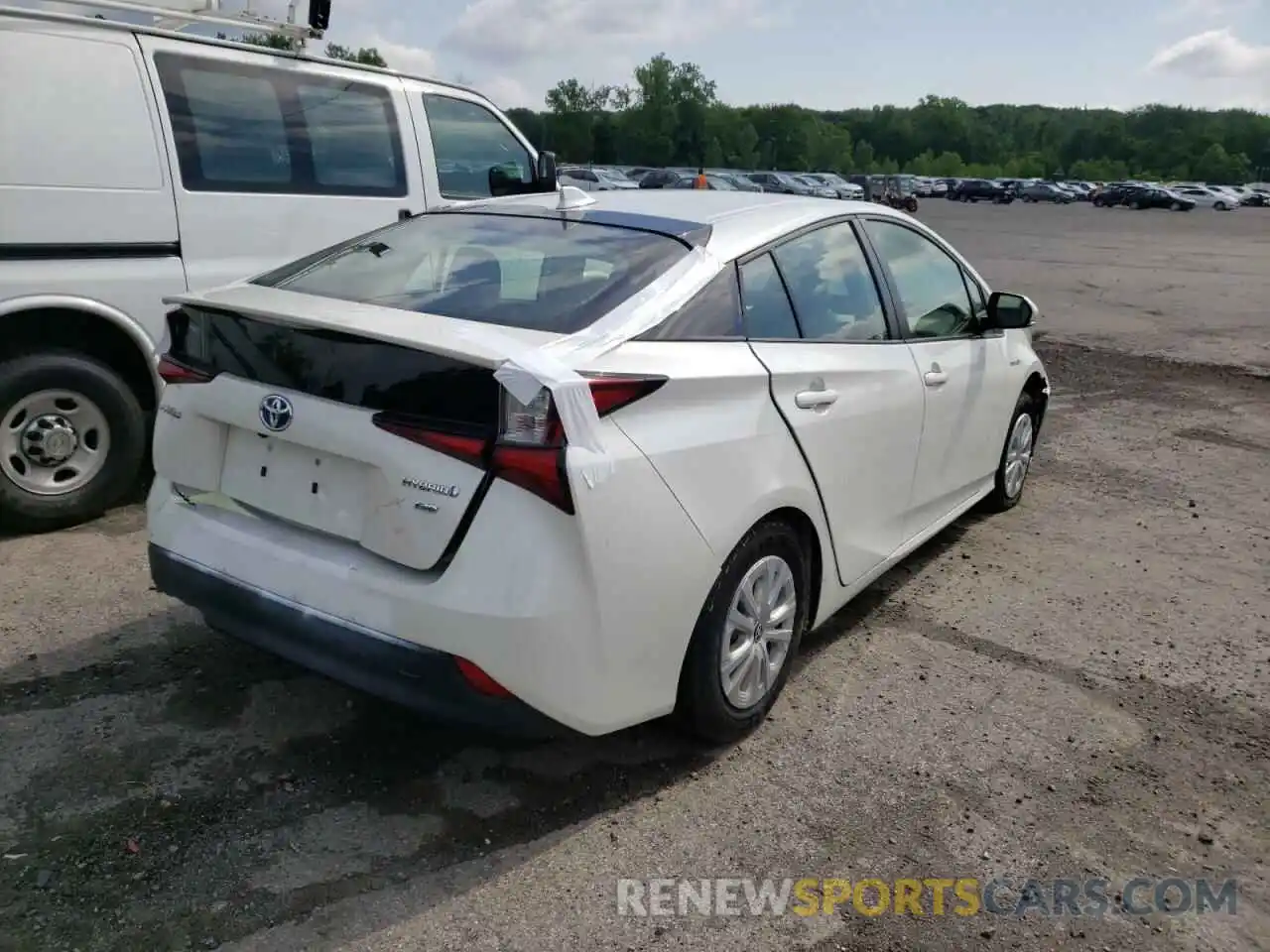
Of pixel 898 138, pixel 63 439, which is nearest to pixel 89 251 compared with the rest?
pixel 63 439

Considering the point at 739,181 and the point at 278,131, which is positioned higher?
the point at 278,131

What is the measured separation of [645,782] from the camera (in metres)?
3.16

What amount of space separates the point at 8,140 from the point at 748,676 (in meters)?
3.82

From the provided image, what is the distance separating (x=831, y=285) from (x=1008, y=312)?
148 cm

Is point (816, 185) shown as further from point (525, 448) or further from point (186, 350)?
point (525, 448)

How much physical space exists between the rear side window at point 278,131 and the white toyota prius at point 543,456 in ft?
6.23

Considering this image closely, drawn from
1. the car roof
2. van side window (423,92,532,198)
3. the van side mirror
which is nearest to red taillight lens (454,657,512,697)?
the car roof

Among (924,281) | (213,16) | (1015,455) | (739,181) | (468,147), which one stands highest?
(213,16)

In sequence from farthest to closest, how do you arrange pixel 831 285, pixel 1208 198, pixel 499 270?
pixel 1208 198 < pixel 831 285 < pixel 499 270

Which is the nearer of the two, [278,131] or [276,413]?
[276,413]

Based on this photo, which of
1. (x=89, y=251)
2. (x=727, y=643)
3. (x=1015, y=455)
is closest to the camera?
(x=727, y=643)

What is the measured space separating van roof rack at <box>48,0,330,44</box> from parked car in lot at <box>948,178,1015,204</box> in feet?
238

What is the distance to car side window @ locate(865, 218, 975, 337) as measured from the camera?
4293 mm

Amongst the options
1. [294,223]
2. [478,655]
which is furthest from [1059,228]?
[478,655]
